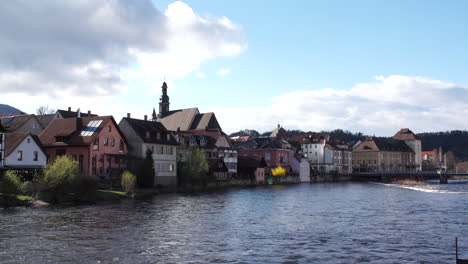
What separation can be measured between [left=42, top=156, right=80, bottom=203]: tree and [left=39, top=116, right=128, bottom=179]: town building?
17098 millimetres

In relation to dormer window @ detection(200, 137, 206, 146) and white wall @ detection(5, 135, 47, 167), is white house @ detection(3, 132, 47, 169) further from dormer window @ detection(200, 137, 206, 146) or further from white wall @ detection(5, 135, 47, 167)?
dormer window @ detection(200, 137, 206, 146)

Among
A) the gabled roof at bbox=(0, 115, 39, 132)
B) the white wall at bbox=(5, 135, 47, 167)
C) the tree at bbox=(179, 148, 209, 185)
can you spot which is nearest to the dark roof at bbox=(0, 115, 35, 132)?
the gabled roof at bbox=(0, 115, 39, 132)

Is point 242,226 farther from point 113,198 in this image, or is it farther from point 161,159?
point 161,159

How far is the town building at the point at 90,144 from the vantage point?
73.8 m

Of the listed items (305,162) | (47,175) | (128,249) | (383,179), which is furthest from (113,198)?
(383,179)

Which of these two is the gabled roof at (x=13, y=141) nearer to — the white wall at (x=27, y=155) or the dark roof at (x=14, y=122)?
the white wall at (x=27, y=155)

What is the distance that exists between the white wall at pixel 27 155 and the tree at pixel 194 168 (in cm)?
2518

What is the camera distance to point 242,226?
131ft

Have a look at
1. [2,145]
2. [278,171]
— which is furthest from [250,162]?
[2,145]

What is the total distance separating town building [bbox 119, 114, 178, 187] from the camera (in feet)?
273

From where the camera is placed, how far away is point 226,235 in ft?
115

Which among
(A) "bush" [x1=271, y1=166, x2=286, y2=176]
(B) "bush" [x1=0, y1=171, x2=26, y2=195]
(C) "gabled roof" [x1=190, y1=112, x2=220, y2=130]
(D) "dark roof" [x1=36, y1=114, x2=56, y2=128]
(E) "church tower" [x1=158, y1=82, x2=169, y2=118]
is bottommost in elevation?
(A) "bush" [x1=271, y1=166, x2=286, y2=176]

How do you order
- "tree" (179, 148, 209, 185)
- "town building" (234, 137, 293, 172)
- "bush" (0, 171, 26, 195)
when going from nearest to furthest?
"bush" (0, 171, 26, 195) → "tree" (179, 148, 209, 185) → "town building" (234, 137, 293, 172)

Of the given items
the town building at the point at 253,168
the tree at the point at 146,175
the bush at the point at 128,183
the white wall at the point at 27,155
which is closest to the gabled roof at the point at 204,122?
the town building at the point at 253,168
